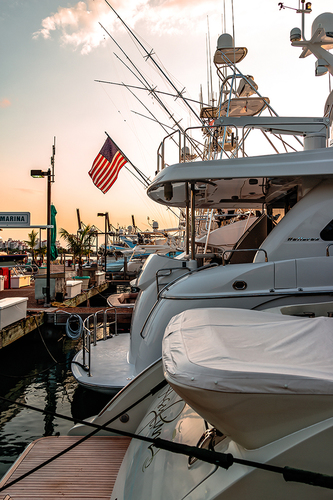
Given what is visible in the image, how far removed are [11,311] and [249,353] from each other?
28.5 feet

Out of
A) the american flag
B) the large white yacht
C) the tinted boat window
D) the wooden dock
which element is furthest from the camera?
the american flag

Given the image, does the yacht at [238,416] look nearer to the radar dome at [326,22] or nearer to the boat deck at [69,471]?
the boat deck at [69,471]

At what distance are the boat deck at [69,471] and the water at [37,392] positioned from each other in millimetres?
1255

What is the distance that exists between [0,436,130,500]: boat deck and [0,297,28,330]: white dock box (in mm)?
5370

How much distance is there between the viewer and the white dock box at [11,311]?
880 centimetres

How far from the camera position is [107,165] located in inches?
619

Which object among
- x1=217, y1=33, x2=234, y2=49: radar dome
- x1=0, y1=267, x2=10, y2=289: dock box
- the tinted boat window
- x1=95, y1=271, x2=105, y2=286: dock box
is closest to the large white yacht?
the tinted boat window

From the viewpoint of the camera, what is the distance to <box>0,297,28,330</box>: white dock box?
8797 mm

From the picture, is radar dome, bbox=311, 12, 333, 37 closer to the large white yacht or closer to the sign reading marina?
the large white yacht

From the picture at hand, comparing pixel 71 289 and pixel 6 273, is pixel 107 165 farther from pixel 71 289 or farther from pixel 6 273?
pixel 6 273

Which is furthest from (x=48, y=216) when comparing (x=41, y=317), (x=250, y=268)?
(x=250, y=268)

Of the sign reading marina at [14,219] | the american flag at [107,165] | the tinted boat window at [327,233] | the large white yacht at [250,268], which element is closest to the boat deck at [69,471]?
the large white yacht at [250,268]

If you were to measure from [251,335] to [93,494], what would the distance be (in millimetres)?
2362

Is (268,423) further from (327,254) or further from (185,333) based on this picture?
(327,254)
